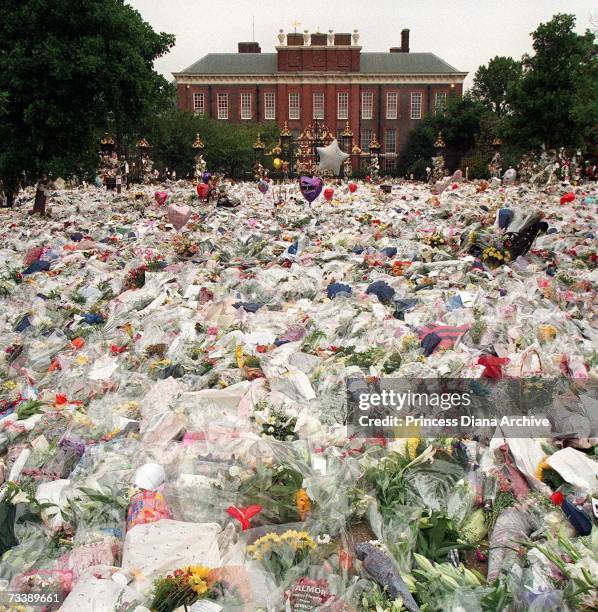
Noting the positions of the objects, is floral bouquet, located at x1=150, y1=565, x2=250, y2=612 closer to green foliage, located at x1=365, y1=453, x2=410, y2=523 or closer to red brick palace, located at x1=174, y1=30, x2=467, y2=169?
green foliage, located at x1=365, y1=453, x2=410, y2=523

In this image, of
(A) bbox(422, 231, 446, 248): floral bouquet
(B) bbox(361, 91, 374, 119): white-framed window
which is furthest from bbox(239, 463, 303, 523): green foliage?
(B) bbox(361, 91, 374, 119): white-framed window

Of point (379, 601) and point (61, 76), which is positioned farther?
point (61, 76)

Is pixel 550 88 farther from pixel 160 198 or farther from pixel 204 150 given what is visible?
pixel 160 198

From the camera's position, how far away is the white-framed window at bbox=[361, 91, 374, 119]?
5038cm

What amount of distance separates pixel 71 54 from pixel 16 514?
1281 cm

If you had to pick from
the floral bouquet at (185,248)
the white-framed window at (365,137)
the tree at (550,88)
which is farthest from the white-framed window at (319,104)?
the floral bouquet at (185,248)

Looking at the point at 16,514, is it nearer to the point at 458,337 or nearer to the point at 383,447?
the point at 383,447

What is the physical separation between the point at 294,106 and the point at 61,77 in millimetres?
38155

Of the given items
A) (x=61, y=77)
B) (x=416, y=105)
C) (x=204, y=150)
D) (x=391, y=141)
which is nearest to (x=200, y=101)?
(x=391, y=141)

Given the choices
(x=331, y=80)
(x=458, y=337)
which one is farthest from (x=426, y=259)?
(x=331, y=80)

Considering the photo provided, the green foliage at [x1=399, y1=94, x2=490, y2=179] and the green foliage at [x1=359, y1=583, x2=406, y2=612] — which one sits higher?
the green foliage at [x1=399, y1=94, x2=490, y2=179]

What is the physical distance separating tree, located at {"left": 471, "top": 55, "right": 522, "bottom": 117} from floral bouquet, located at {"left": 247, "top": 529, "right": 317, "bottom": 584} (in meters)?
49.0

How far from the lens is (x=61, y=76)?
1376 centimetres

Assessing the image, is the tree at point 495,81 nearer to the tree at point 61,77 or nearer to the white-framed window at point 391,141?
the white-framed window at point 391,141
